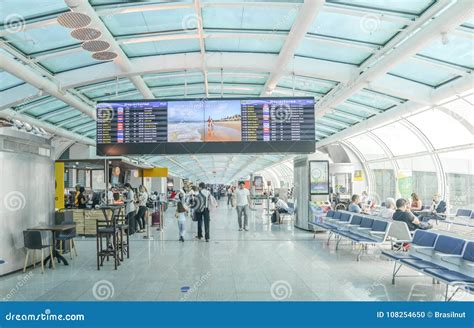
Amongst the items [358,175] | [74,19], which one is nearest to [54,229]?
[74,19]

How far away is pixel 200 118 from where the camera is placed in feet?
28.2

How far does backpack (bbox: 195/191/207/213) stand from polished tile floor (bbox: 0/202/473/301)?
1.27m

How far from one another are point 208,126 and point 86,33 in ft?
10.5

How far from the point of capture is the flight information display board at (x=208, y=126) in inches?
335

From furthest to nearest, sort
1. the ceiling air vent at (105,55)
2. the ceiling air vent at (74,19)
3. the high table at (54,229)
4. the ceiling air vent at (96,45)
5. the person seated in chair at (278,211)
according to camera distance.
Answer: the person seated in chair at (278,211), the high table at (54,229), the ceiling air vent at (105,55), the ceiling air vent at (96,45), the ceiling air vent at (74,19)

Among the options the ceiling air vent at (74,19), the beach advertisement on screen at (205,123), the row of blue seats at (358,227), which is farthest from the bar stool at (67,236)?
the row of blue seats at (358,227)

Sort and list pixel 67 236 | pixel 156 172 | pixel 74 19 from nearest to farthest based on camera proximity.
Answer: pixel 74 19, pixel 67 236, pixel 156 172

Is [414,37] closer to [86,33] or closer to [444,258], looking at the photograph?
[444,258]

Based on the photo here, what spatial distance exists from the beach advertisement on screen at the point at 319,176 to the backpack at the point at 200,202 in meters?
3.97

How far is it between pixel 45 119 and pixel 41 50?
5732mm

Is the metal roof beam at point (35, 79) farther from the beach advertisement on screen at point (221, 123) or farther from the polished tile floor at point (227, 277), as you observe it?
the polished tile floor at point (227, 277)

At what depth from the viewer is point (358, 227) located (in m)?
9.30
